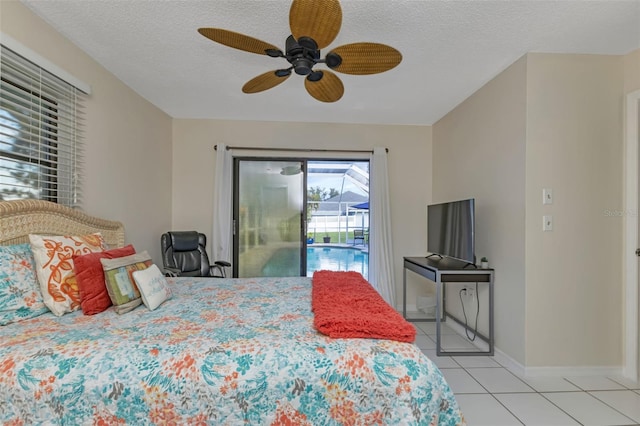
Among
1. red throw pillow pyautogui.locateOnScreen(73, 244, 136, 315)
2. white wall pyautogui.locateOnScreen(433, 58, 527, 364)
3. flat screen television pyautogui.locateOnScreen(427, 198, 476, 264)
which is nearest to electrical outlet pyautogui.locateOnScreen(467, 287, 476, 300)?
white wall pyautogui.locateOnScreen(433, 58, 527, 364)

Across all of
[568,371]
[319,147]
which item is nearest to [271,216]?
[319,147]

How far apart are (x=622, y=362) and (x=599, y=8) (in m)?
2.66

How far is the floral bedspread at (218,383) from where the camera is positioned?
1.23 m

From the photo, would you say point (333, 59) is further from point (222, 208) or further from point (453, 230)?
point (222, 208)

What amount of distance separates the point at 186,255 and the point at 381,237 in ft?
7.98

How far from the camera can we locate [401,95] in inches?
134

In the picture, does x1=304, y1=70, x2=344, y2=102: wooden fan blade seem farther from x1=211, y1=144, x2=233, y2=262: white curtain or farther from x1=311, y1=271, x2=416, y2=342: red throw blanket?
x1=211, y1=144, x2=233, y2=262: white curtain

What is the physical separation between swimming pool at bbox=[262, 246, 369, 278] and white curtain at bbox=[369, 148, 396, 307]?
28cm

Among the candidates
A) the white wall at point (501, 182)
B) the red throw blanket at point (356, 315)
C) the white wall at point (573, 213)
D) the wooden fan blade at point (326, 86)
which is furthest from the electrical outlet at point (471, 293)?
the wooden fan blade at point (326, 86)

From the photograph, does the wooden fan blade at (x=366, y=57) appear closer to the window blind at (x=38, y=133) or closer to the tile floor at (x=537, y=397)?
the window blind at (x=38, y=133)

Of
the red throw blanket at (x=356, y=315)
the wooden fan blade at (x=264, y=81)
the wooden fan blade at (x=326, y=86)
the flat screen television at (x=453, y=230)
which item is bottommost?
the red throw blanket at (x=356, y=315)

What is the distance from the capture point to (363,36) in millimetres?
2311

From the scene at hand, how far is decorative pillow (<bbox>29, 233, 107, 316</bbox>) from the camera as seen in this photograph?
1.77 meters

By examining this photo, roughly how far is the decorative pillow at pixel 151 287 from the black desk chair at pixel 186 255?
5.15 ft
